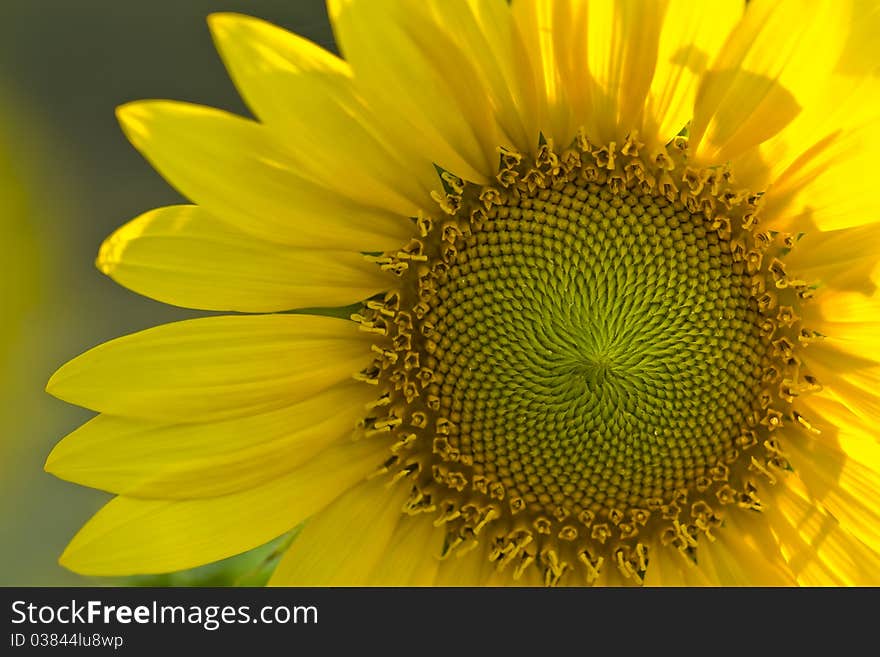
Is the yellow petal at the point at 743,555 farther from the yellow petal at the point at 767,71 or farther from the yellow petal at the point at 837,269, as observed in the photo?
the yellow petal at the point at 767,71

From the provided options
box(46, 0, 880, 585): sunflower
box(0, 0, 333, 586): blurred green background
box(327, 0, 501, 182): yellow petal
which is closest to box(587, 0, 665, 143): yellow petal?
box(46, 0, 880, 585): sunflower

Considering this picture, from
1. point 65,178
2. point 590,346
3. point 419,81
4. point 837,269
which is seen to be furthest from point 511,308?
point 65,178

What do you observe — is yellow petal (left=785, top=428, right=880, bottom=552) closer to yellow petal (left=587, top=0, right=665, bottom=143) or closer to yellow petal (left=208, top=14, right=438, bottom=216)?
yellow petal (left=587, top=0, right=665, bottom=143)

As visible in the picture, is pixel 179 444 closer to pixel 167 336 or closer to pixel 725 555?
pixel 167 336

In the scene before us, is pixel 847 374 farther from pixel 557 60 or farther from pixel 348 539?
pixel 348 539

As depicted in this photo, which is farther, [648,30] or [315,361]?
[315,361]

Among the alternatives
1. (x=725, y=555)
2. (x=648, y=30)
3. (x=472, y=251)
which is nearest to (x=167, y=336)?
(x=472, y=251)

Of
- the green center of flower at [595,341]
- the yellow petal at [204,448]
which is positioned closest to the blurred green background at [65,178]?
the yellow petal at [204,448]
